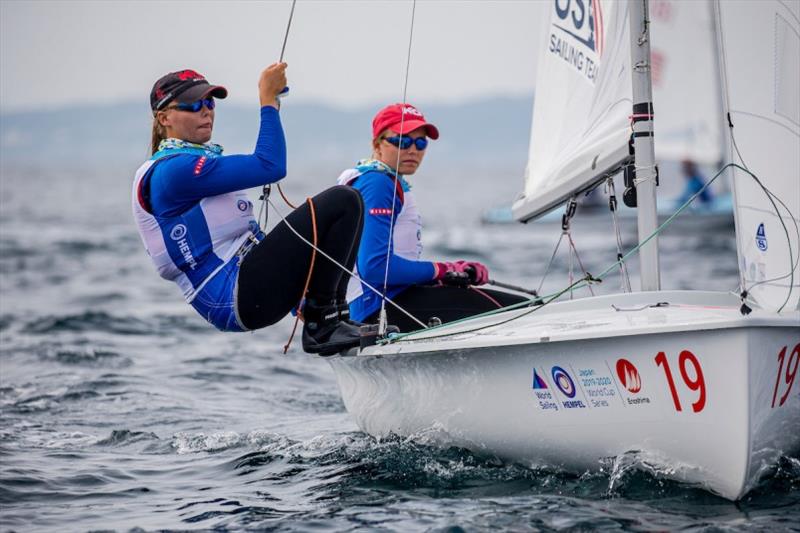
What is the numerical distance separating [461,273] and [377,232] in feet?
1.43

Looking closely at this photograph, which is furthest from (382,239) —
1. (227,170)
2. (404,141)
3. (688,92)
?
(688,92)

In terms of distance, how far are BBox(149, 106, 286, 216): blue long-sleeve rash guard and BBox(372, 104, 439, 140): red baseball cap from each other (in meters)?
0.75

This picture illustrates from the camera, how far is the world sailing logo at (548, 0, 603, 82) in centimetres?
457

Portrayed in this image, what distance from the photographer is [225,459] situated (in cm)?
439

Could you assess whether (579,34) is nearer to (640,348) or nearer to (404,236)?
(404,236)

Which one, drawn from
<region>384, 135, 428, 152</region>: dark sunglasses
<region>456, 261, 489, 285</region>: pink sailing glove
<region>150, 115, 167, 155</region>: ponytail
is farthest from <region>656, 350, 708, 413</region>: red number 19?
<region>150, 115, 167, 155</region>: ponytail

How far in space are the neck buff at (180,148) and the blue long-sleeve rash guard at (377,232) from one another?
630mm

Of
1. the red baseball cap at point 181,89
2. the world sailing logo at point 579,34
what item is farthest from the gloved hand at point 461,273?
the red baseball cap at point 181,89

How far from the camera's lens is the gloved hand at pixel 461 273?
14.8 ft

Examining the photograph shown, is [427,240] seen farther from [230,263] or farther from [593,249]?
[230,263]

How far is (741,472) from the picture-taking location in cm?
321

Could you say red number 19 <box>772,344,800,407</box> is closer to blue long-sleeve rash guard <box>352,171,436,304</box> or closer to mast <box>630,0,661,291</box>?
mast <box>630,0,661,291</box>

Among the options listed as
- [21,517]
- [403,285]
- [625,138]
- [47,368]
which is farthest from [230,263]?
[47,368]

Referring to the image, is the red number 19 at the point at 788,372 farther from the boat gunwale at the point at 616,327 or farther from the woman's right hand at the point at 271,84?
the woman's right hand at the point at 271,84
